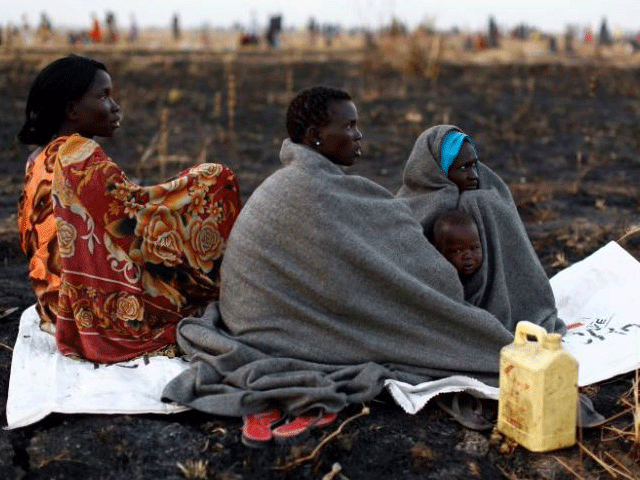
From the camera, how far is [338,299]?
3.43 m

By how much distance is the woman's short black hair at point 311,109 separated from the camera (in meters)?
3.58

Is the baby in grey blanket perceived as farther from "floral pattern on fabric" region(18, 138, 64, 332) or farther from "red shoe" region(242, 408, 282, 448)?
"floral pattern on fabric" region(18, 138, 64, 332)

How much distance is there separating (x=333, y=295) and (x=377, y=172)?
19.4 ft

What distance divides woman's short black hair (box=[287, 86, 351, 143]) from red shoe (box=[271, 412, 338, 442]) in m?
1.24

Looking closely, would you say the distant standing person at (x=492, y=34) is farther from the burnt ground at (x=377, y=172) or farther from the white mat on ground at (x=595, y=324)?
the white mat on ground at (x=595, y=324)

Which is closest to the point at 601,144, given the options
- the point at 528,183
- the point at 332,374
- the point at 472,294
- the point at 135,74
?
the point at 528,183

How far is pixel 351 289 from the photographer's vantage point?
3.43 m

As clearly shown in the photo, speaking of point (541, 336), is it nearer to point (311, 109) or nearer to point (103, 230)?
point (311, 109)

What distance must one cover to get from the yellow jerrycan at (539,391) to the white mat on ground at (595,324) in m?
0.31

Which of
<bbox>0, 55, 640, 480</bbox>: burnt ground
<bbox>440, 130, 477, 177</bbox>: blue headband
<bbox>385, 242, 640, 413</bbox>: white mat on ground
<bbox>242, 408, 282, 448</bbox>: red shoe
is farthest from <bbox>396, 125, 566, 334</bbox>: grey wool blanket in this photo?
<bbox>242, 408, 282, 448</bbox>: red shoe

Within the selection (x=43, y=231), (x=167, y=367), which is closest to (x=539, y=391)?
(x=167, y=367)

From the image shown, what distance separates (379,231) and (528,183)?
17.5 ft

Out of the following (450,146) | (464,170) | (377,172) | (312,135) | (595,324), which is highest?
(312,135)

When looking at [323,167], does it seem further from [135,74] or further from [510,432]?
[135,74]
